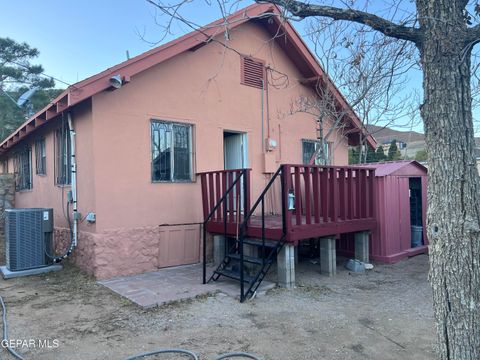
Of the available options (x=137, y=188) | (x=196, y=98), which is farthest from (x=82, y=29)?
(x=137, y=188)

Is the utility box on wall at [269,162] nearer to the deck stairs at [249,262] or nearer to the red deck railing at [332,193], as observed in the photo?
the red deck railing at [332,193]

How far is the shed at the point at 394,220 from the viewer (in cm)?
730

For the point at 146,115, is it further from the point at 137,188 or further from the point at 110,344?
the point at 110,344

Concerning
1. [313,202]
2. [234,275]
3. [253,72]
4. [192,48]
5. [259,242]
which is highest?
[192,48]

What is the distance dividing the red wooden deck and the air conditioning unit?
288cm

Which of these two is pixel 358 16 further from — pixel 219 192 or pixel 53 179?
pixel 53 179

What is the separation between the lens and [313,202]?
245 inches

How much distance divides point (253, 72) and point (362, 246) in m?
4.29

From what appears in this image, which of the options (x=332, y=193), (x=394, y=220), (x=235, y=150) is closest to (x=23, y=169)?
(x=235, y=150)

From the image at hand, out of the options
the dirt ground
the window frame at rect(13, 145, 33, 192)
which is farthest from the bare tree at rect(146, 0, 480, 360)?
the window frame at rect(13, 145, 33, 192)

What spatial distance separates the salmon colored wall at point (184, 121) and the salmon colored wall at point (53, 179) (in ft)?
0.86

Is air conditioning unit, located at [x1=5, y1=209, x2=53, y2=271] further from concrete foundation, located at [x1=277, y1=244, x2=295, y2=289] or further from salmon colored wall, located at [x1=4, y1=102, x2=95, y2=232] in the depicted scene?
concrete foundation, located at [x1=277, y1=244, x2=295, y2=289]

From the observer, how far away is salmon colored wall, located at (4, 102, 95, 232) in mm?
6094

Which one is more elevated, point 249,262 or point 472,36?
point 472,36
